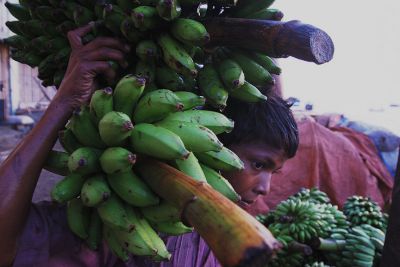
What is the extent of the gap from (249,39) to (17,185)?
2.60 ft

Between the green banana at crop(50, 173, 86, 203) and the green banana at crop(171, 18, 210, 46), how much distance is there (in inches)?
18.1

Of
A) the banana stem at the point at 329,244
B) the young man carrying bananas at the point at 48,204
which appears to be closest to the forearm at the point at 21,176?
the young man carrying bananas at the point at 48,204

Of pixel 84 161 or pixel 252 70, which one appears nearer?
pixel 84 161

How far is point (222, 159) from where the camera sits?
3.18ft

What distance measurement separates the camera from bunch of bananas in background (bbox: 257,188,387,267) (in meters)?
2.48

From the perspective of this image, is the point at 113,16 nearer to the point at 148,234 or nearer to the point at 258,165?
the point at 148,234

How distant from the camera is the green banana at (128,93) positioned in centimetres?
92

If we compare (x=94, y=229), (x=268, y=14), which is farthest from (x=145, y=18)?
(x=94, y=229)

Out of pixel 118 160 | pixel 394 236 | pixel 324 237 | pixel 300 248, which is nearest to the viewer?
pixel 118 160

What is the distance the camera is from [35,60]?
146 cm

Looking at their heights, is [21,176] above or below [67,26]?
below

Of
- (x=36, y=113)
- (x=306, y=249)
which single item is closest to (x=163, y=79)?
(x=306, y=249)

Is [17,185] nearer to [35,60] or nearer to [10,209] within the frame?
[10,209]

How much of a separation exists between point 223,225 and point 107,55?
2.36 ft
